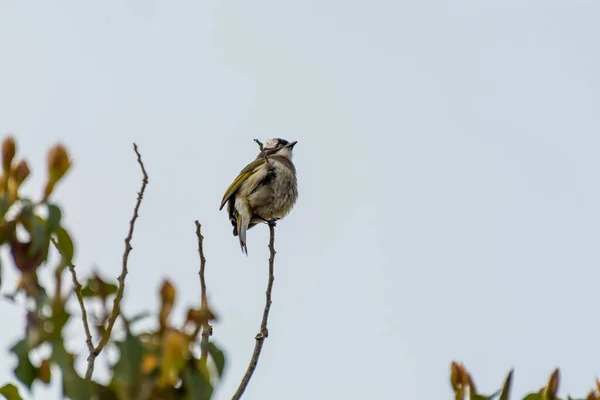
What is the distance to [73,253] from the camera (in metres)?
1.49

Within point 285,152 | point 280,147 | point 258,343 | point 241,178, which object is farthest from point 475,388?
point 280,147

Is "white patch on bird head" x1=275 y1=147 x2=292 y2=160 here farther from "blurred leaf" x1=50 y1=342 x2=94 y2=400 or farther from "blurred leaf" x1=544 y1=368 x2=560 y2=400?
"blurred leaf" x1=50 y1=342 x2=94 y2=400

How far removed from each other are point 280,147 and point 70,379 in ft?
28.7

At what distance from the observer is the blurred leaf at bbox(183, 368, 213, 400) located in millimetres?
1189

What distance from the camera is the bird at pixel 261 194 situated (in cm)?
843

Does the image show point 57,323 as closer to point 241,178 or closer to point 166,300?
point 166,300

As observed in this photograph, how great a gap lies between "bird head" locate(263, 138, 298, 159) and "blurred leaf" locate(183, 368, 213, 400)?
328 inches

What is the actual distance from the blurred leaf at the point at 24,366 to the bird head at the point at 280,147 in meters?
8.23

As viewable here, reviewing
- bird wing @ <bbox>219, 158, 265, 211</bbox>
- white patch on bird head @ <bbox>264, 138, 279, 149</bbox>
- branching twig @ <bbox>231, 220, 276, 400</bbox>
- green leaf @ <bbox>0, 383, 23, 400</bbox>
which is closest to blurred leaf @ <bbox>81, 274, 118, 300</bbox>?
green leaf @ <bbox>0, 383, 23, 400</bbox>

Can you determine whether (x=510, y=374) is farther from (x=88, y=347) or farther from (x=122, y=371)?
(x=88, y=347)

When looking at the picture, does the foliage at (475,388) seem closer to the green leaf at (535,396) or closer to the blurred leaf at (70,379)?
the green leaf at (535,396)

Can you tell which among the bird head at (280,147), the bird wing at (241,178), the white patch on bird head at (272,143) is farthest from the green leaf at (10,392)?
the white patch on bird head at (272,143)

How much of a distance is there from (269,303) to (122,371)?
2.32 m

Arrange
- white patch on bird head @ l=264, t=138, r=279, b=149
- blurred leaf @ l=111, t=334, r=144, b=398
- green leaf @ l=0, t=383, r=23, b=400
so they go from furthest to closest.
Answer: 1. white patch on bird head @ l=264, t=138, r=279, b=149
2. green leaf @ l=0, t=383, r=23, b=400
3. blurred leaf @ l=111, t=334, r=144, b=398
